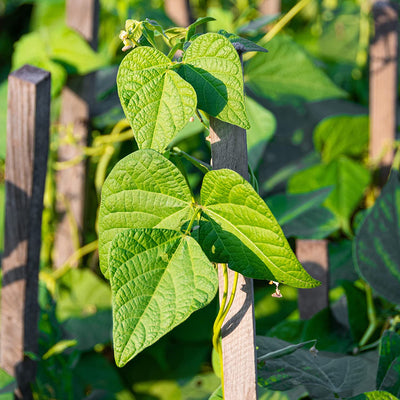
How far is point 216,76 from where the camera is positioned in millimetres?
367

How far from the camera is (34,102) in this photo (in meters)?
0.62

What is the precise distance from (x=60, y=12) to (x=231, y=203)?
142 centimetres

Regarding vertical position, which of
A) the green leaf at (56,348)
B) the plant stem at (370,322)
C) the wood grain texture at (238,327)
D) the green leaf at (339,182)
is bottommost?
the green leaf at (56,348)

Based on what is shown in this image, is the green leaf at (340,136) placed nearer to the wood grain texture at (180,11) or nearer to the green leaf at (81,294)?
Result: the wood grain texture at (180,11)

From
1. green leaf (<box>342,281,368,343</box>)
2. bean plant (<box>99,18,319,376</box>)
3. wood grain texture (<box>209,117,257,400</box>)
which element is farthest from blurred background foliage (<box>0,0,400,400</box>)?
bean plant (<box>99,18,319,376</box>)

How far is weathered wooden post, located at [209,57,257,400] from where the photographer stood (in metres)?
0.40

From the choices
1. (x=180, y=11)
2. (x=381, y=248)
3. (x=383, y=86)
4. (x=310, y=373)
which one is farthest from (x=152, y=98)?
(x=180, y=11)

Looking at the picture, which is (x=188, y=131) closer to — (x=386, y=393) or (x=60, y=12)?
(x=386, y=393)

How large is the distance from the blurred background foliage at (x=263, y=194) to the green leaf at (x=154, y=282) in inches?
10.6

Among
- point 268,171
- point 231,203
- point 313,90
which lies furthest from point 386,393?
point 268,171

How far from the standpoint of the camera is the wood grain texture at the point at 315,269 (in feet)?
2.43

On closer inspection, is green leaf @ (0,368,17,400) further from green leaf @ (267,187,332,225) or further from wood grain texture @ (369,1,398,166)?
wood grain texture @ (369,1,398,166)

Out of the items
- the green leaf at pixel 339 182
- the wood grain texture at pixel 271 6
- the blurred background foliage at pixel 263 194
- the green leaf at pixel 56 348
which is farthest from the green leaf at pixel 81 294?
the wood grain texture at pixel 271 6

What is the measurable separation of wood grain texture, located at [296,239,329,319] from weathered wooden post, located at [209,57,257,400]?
35cm
